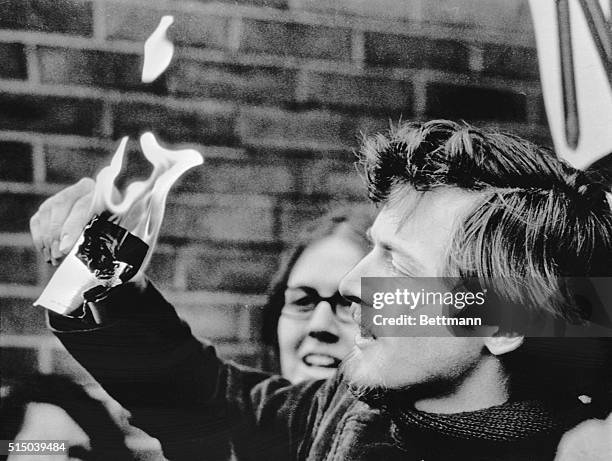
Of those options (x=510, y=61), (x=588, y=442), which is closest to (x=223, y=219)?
(x=510, y=61)

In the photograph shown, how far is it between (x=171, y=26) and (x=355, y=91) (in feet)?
1.95

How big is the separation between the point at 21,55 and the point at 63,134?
0.26 meters

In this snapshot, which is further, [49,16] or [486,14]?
[486,14]

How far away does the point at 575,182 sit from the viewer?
2186 millimetres

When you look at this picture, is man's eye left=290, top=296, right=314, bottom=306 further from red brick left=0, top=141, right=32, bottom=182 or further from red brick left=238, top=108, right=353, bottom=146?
red brick left=0, top=141, right=32, bottom=182

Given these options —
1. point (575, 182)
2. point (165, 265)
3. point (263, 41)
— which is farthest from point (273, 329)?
point (575, 182)

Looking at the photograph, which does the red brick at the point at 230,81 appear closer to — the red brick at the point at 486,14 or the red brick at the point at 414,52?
the red brick at the point at 414,52

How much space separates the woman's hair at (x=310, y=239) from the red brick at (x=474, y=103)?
405mm

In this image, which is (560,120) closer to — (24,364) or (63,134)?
(63,134)

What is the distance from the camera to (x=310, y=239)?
7.14 ft

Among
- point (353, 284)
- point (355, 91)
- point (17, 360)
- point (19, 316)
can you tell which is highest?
point (355, 91)

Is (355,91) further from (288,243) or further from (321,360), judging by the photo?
(321,360)

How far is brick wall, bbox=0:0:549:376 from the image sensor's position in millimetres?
2088

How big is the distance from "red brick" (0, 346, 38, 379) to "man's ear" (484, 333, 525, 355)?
1.37m
